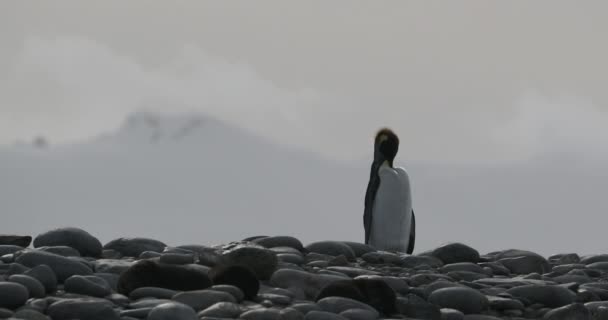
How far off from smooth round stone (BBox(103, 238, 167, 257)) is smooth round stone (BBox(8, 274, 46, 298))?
2099 millimetres

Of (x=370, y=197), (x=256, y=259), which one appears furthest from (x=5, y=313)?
(x=370, y=197)

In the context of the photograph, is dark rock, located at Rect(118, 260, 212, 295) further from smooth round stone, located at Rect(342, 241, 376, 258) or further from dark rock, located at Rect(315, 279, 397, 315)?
smooth round stone, located at Rect(342, 241, 376, 258)

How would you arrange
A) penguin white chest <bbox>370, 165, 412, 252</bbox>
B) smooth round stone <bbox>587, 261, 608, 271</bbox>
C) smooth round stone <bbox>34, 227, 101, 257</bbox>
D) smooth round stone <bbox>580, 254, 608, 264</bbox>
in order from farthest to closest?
1. penguin white chest <bbox>370, 165, 412, 252</bbox>
2. smooth round stone <bbox>580, 254, 608, 264</bbox>
3. smooth round stone <bbox>587, 261, 608, 271</bbox>
4. smooth round stone <bbox>34, 227, 101, 257</bbox>

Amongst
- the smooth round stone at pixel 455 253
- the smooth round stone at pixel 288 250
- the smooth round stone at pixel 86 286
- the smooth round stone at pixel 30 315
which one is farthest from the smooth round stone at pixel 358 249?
the smooth round stone at pixel 30 315

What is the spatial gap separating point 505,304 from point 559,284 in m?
0.91

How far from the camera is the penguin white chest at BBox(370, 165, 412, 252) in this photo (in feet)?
40.8

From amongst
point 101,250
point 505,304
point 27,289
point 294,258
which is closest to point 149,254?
point 101,250

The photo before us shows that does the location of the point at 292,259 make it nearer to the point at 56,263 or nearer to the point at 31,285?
the point at 56,263

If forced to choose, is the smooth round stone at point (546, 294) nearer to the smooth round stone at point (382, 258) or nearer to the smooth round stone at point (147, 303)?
the smooth round stone at point (382, 258)

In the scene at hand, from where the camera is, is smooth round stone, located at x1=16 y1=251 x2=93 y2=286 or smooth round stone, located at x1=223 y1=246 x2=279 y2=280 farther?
smooth round stone, located at x1=223 y1=246 x2=279 y2=280

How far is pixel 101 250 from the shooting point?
8820 millimetres

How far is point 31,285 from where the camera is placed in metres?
6.91

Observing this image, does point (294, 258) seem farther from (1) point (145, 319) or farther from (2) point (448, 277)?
(1) point (145, 319)

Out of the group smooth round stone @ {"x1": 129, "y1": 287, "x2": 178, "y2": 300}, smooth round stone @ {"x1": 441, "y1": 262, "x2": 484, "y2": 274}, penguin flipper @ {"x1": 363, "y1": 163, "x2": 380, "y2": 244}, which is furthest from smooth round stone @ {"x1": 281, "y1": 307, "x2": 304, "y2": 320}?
penguin flipper @ {"x1": 363, "y1": 163, "x2": 380, "y2": 244}
